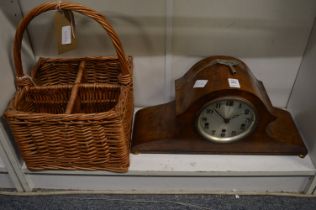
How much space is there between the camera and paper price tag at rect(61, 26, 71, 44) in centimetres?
78

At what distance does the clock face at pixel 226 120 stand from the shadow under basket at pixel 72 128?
0.76ft

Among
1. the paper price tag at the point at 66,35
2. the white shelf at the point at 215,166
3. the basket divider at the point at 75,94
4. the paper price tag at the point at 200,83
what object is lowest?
the white shelf at the point at 215,166

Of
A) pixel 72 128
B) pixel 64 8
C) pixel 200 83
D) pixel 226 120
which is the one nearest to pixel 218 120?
pixel 226 120

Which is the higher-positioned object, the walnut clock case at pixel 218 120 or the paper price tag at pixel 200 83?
the paper price tag at pixel 200 83

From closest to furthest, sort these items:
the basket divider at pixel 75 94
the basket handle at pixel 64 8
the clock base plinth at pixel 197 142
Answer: the basket handle at pixel 64 8, the basket divider at pixel 75 94, the clock base plinth at pixel 197 142

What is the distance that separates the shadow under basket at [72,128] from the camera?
77 centimetres

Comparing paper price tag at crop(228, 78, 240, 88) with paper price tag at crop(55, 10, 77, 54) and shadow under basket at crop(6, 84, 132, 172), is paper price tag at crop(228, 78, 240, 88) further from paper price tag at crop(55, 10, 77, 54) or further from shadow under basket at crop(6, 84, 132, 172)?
paper price tag at crop(55, 10, 77, 54)

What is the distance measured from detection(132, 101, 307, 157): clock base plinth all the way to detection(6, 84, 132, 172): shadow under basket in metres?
0.09

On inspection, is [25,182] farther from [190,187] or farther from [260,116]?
[260,116]

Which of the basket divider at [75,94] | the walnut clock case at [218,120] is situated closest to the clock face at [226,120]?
the walnut clock case at [218,120]

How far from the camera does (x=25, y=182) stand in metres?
0.99

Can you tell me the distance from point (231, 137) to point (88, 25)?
562mm

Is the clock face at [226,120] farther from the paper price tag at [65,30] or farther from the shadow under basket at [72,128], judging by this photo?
the paper price tag at [65,30]

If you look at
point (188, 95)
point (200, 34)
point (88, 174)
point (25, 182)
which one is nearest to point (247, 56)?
point (200, 34)
